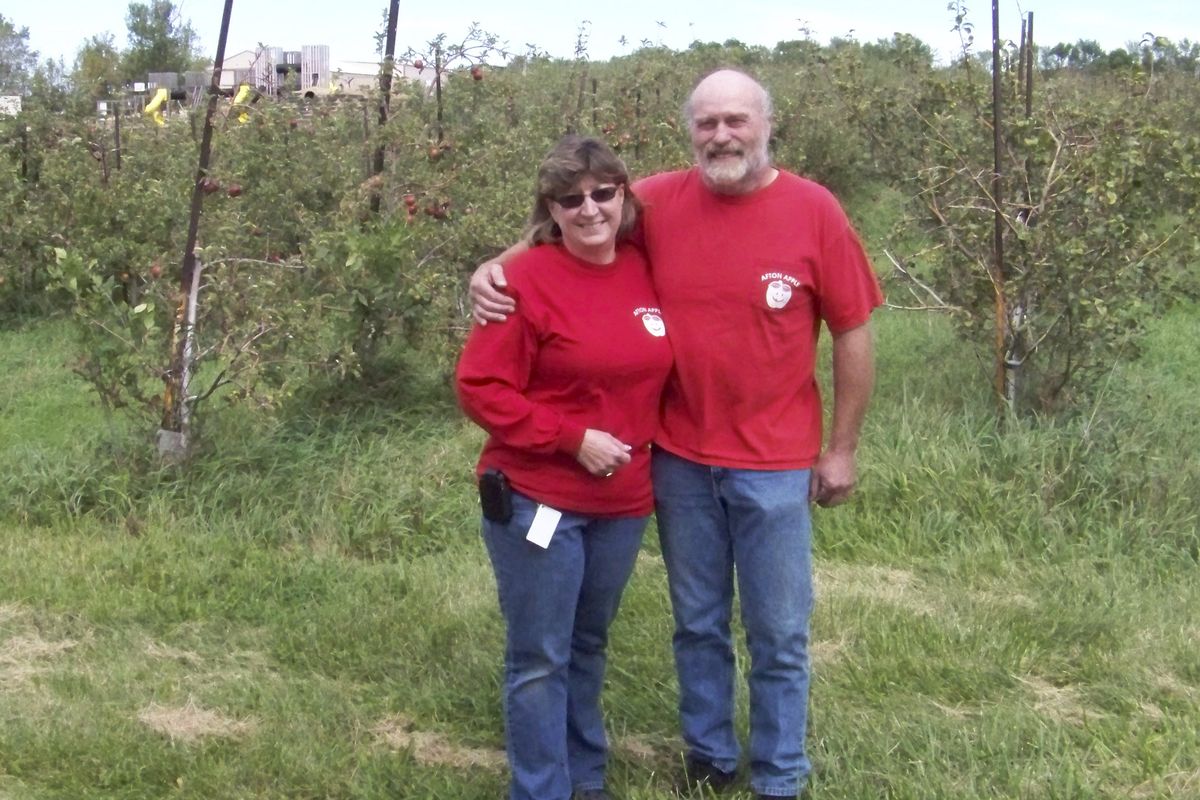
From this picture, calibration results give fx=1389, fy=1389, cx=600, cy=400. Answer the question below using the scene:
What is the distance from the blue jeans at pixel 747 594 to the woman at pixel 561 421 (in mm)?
131

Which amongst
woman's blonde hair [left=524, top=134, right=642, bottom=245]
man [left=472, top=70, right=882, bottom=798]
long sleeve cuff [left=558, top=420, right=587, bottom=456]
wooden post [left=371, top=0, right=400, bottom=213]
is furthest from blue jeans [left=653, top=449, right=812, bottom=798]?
wooden post [left=371, top=0, right=400, bottom=213]

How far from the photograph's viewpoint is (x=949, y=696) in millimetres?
→ 4148

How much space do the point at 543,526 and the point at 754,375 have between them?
61 centimetres

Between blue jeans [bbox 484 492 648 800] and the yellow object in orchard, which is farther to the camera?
the yellow object in orchard

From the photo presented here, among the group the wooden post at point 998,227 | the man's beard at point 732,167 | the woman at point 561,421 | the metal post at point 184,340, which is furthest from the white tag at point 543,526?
the wooden post at point 998,227

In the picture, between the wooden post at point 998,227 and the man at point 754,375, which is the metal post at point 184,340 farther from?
the wooden post at point 998,227

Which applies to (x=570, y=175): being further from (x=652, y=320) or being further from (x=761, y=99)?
(x=761, y=99)

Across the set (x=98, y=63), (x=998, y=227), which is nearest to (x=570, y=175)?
(x=998, y=227)

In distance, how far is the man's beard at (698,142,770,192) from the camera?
3184mm

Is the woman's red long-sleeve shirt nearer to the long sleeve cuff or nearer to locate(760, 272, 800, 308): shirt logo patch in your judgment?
the long sleeve cuff

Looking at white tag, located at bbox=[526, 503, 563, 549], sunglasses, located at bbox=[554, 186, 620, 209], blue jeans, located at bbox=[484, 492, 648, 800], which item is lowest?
blue jeans, located at bbox=[484, 492, 648, 800]

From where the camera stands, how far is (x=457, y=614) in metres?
4.79

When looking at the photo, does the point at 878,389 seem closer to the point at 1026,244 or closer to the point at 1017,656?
the point at 1026,244

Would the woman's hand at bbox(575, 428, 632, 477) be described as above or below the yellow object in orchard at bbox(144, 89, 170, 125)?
below
